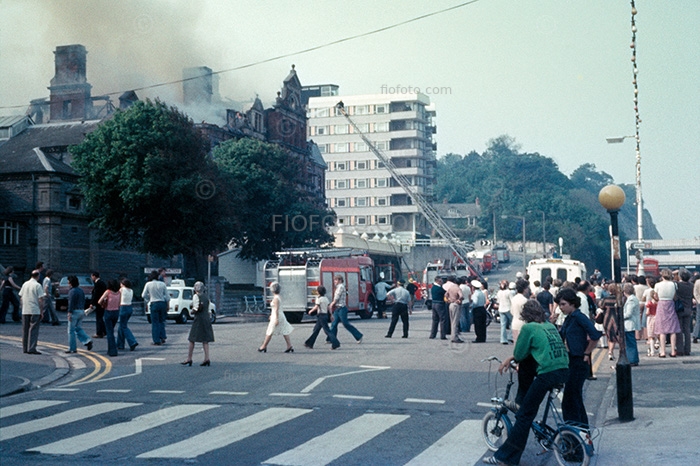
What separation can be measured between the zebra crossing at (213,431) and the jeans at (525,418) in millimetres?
526

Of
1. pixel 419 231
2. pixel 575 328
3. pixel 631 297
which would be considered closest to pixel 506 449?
pixel 575 328

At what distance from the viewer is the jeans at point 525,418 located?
27.0 ft

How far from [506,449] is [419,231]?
114 metres

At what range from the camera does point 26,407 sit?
40.9 ft

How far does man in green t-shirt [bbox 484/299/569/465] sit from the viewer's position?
8266 mm

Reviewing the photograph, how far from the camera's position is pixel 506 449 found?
8.29 metres

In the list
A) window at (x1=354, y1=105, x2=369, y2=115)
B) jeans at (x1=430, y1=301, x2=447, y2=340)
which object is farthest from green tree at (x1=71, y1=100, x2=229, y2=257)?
window at (x1=354, y1=105, x2=369, y2=115)

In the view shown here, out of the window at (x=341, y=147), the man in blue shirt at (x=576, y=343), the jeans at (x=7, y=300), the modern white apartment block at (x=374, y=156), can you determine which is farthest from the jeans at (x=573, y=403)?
the window at (x=341, y=147)

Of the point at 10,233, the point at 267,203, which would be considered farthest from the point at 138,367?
the point at 267,203

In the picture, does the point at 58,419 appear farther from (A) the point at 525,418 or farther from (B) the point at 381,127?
(B) the point at 381,127

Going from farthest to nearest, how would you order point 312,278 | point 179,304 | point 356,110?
point 356,110 → point 179,304 → point 312,278

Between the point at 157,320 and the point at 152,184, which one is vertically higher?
the point at 152,184

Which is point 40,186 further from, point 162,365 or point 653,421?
point 653,421

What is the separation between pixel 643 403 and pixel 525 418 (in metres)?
5.27
